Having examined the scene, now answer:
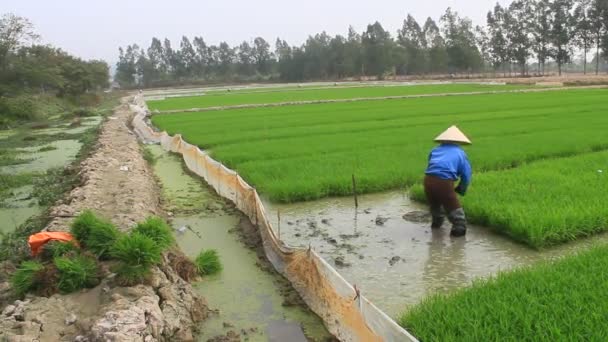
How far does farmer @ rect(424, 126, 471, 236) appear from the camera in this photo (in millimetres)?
5215

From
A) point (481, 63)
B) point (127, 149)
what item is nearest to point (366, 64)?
point (481, 63)

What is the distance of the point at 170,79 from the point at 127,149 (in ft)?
246

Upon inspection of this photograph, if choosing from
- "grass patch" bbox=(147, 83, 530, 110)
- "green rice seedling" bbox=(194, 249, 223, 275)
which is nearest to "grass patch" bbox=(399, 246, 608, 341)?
"green rice seedling" bbox=(194, 249, 223, 275)

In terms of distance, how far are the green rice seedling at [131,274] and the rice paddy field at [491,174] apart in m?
1.86

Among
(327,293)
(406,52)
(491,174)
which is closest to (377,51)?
(406,52)

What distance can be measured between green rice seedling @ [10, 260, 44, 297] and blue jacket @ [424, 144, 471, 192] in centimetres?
362

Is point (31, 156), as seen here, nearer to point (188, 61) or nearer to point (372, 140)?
point (372, 140)

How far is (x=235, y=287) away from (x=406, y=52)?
62675 mm

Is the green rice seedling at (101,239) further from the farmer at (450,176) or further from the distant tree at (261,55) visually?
the distant tree at (261,55)

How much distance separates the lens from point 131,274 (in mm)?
3764

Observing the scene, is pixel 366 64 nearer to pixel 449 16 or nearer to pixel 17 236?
pixel 449 16

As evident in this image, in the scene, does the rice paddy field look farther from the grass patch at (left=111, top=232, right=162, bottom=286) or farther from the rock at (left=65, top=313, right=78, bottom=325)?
the rock at (left=65, top=313, right=78, bottom=325)

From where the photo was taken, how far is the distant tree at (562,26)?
48062mm

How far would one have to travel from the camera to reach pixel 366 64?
65000mm
